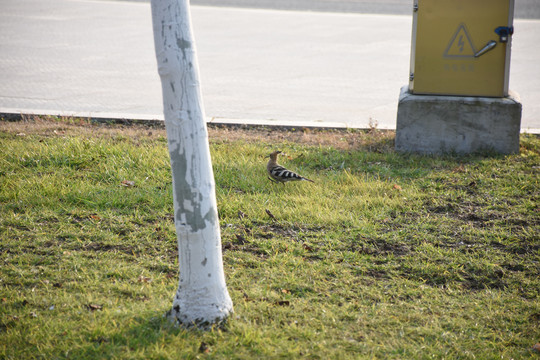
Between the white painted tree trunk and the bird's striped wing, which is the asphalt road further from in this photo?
the white painted tree trunk

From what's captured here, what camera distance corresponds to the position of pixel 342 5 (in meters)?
20.9

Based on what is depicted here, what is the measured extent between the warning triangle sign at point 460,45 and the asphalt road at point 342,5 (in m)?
13.5

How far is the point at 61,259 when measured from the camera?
14.5 ft

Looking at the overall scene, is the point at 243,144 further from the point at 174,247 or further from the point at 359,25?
the point at 359,25

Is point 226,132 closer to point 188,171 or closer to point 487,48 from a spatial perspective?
point 487,48

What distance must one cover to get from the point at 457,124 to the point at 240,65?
249 inches

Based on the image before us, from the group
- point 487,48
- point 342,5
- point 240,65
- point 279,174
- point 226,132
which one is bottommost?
point 279,174

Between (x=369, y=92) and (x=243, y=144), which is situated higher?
(x=369, y=92)

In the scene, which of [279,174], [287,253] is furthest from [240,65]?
[287,253]

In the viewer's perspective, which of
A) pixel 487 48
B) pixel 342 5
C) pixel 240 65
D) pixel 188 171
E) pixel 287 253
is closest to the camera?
pixel 188 171

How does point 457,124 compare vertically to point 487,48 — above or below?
below

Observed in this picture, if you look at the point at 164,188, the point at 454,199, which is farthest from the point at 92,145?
the point at 454,199

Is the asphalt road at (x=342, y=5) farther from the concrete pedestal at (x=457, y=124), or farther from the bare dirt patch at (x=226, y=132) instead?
the concrete pedestal at (x=457, y=124)

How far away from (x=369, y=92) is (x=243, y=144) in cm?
385
